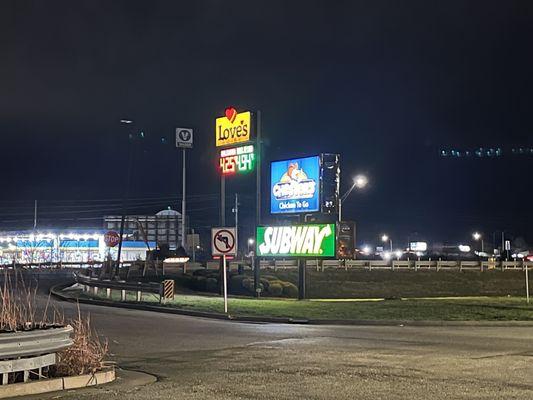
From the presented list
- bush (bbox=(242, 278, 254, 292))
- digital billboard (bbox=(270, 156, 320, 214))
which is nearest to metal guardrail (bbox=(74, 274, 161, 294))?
digital billboard (bbox=(270, 156, 320, 214))

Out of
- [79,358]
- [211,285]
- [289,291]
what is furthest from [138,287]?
[79,358]

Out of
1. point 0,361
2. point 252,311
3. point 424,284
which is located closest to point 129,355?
point 0,361

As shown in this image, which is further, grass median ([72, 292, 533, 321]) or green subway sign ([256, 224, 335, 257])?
green subway sign ([256, 224, 335, 257])

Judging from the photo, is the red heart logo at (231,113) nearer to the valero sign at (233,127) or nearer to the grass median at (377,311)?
the valero sign at (233,127)

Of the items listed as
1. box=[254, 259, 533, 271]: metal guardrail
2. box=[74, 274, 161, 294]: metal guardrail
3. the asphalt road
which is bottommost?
the asphalt road

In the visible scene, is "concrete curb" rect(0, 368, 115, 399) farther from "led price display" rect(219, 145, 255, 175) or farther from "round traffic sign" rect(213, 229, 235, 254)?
"led price display" rect(219, 145, 255, 175)

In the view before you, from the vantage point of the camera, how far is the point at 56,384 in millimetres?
8930

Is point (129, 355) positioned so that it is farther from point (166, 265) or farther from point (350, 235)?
point (166, 265)

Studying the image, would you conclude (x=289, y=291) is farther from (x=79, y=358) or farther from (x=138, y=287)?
(x=79, y=358)

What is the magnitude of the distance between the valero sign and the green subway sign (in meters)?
4.80

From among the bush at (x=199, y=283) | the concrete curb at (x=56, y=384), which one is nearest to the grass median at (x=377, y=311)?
the bush at (x=199, y=283)

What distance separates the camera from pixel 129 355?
42.0 feet

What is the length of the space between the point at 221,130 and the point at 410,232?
4749 inches

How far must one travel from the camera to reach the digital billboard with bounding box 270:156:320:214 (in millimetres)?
32844
